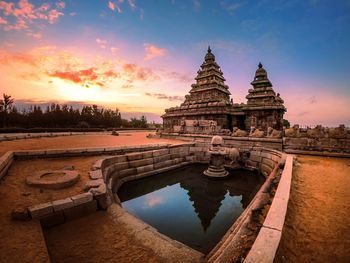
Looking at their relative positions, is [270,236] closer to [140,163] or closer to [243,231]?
[243,231]

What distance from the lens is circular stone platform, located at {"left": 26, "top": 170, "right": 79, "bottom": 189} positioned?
4.33m

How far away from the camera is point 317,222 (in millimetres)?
2840

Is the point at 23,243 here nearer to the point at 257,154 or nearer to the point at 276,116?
the point at 257,154

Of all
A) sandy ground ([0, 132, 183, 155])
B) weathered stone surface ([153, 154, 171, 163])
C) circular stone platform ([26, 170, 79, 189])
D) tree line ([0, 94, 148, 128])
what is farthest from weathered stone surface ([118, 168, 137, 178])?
tree line ([0, 94, 148, 128])

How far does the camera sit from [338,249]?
7.30 feet

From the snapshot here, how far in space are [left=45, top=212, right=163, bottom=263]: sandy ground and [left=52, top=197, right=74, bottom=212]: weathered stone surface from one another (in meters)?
0.33

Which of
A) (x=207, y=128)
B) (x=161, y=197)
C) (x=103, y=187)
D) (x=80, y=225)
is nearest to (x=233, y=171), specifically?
(x=161, y=197)

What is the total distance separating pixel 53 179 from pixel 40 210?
1.78m

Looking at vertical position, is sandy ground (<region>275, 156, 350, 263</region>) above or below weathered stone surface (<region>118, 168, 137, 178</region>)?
above

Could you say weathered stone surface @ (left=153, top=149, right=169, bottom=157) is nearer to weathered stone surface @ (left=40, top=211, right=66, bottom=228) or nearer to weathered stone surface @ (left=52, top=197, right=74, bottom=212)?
weathered stone surface @ (left=52, top=197, right=74, bottom=212)

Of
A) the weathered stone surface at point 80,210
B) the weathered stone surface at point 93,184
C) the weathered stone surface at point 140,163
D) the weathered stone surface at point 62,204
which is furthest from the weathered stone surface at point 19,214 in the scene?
the weathered stone surface at point 140,163

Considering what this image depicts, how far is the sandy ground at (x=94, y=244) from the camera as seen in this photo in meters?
2.59

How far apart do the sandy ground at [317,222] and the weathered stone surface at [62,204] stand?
3.62 metres

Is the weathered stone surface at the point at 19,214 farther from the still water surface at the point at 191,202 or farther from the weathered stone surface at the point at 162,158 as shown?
the weathered stone surface at the point at 162,158
